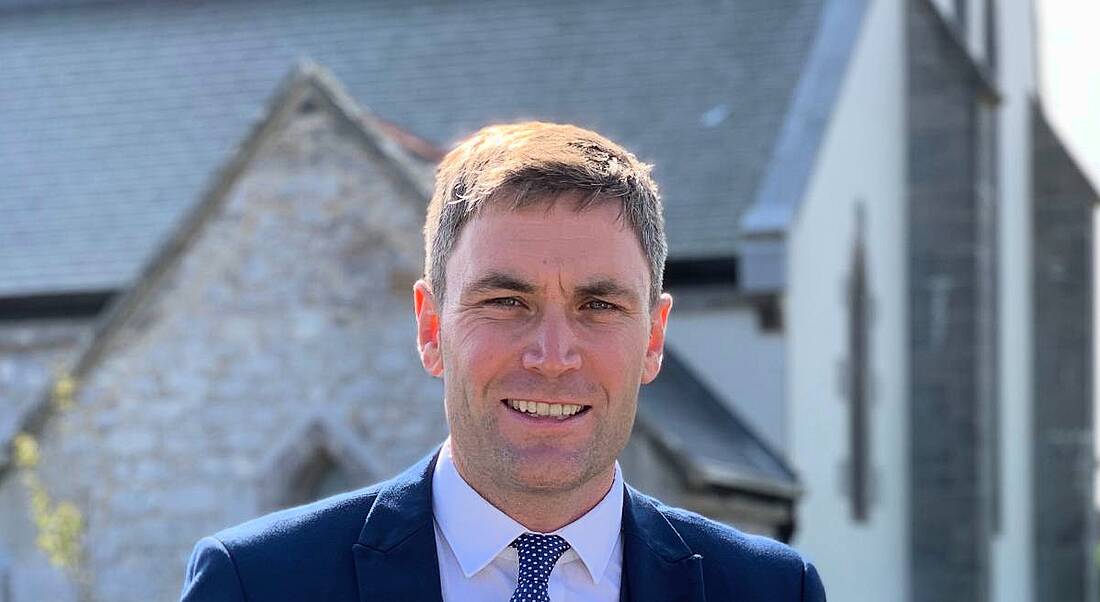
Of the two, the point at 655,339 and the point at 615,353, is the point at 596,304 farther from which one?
the point at 655,339

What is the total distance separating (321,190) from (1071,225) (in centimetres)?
1482

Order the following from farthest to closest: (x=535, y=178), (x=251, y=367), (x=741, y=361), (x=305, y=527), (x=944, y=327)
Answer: (x=944, y=327) < (x=741, y=361) < (x=251, y=367) < (x=305, y=527) < (x=535, y=178)

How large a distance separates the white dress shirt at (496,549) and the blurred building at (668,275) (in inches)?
385

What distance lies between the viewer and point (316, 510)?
2.89 meters

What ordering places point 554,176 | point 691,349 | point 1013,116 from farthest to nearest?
point 1013,116 < point 691,349 < point 554,176

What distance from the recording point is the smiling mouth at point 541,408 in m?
2.77

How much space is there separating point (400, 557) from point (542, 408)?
287 mm

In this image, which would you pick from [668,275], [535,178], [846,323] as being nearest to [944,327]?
[846,323]

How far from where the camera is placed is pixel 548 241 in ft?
9.00

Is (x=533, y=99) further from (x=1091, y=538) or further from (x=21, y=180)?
(x=1091, y=538)

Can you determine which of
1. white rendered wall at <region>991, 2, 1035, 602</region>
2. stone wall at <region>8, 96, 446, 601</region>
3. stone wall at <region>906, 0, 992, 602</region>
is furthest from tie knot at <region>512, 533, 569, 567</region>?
white rendered wall at <region>991, 2, 1035, 602</region>

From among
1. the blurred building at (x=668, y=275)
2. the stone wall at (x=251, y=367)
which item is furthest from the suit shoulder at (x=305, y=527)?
the stone wall at (x=251, y=367)

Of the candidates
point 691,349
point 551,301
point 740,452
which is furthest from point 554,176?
point 691,349

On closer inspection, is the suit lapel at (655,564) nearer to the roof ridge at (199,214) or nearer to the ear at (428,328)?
the ear at (428,328)
